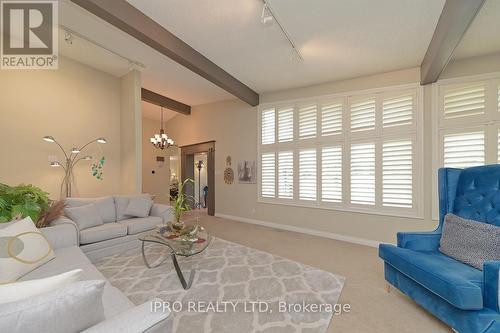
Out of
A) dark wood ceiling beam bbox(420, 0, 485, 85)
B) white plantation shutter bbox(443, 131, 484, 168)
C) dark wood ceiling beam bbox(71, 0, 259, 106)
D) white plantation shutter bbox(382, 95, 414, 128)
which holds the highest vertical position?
dark wood ceiling beam bbox(71, 0, 259, 106)

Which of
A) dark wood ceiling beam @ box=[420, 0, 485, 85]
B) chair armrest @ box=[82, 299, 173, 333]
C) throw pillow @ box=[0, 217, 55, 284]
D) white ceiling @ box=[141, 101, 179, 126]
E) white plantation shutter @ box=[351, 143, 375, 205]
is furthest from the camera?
white ceiling @ box=[141, 101, 179, 126]

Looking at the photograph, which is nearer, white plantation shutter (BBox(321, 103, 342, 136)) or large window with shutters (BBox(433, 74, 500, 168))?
large window with shutters (BBox(433, 74, 500, 168))

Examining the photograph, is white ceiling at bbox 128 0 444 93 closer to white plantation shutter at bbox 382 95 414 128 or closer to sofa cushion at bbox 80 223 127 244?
white plantation shutter at bbox 382 95 414 128

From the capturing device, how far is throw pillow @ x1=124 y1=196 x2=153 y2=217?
3.61 meters

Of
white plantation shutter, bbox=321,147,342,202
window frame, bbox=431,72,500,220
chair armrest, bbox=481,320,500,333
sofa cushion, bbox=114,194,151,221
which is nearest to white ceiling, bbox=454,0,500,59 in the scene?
window frame, bbox=431,72,500,220

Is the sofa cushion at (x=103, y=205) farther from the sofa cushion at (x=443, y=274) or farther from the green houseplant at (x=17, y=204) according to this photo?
the sofa cushion at (x=443, y=274)

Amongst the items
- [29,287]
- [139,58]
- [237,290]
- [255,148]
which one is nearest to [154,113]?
[139,58]

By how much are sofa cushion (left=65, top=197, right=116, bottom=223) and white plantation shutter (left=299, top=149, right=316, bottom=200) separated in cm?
362

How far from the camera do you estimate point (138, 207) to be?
3.68 metres

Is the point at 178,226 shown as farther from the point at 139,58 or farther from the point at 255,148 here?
the point at 139,58

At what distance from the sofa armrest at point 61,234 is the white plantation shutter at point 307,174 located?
12.6ft

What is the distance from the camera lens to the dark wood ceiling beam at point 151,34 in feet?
6.99

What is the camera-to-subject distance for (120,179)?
4.62 meters

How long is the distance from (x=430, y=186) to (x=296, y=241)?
2380 mm
